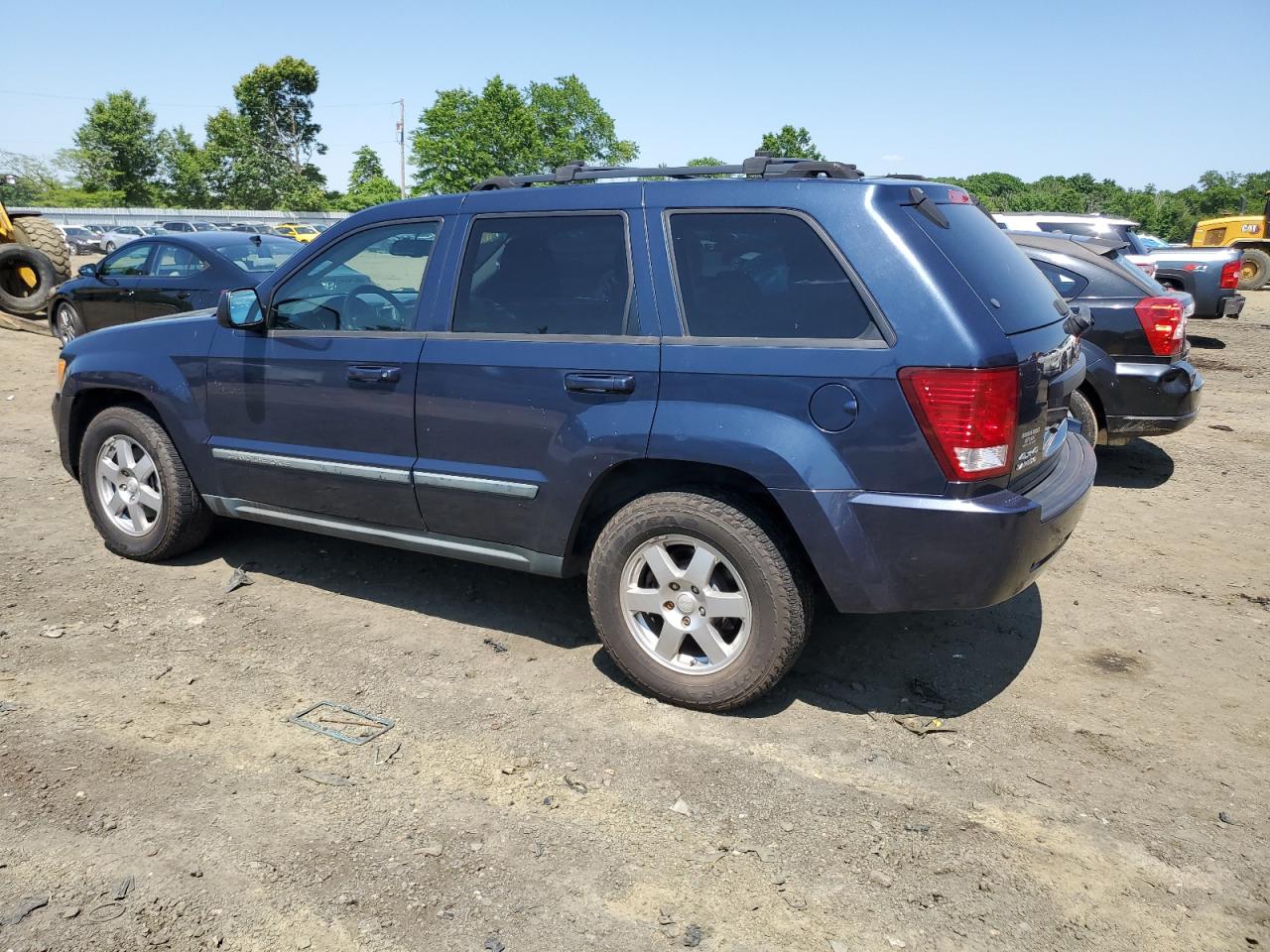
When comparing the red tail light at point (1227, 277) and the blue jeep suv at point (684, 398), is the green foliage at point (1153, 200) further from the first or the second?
the blue jeep suv at point (684, 398)

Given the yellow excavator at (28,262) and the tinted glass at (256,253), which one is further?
the yellow excavator at (28,262)

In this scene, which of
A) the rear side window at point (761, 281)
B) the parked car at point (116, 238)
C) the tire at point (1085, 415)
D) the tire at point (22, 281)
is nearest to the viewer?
the rear side window at point (761, 281)

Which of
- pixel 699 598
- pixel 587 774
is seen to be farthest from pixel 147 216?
pixel 587 774

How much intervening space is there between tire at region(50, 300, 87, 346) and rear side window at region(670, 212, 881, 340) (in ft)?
33.5

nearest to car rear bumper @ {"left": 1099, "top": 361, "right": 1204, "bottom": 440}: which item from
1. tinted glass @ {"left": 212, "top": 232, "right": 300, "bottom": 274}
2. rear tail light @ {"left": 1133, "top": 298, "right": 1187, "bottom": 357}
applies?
rear tail light @ {"left": 1133, "top": 298, "right": 1187, "bottom": 357}

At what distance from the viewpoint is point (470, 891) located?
8.89ft

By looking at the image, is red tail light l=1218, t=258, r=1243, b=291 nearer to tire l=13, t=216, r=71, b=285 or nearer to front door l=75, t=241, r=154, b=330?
front door l=75, t=241, r=154, b=330

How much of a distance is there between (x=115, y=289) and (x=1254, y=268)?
78.5ft

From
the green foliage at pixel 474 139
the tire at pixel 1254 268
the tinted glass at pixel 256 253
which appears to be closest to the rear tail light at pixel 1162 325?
the tinted glass at pixel 256 253

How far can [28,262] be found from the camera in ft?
48.0

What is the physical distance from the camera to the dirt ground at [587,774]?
2.61 meters

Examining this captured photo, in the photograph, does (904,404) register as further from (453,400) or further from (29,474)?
(29,474)

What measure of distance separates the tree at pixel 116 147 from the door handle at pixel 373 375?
88221 millimetres

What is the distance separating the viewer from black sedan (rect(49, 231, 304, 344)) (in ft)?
32.2
